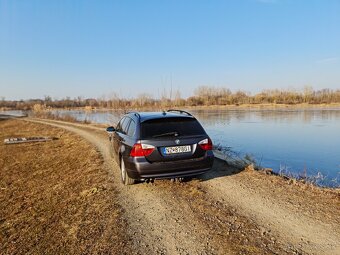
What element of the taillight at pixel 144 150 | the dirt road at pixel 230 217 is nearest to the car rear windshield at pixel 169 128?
the taillight at pixel 144 150

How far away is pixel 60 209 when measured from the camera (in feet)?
20.3

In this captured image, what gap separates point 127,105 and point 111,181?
19.0m

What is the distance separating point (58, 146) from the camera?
16406 mm

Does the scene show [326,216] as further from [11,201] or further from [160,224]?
[11,201]

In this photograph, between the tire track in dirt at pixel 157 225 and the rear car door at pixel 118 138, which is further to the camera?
the rear car door at pixel 118 138

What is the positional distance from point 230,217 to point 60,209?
375 centimetres

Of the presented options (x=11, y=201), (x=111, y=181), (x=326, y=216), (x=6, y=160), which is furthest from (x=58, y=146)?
(x=326, y=216)

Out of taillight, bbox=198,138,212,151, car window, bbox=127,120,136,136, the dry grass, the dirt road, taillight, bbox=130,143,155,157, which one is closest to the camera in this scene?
the dirt road

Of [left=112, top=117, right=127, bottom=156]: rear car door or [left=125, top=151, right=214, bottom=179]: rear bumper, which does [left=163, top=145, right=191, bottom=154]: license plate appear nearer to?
[left=125, top=151, right=214, bottom=179]: rear bumper

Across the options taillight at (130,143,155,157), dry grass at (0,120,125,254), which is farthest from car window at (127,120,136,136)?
dry grass at (0,120,125,254)

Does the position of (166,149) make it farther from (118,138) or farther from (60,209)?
(60,209)

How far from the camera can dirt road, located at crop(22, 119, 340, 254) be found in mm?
3920

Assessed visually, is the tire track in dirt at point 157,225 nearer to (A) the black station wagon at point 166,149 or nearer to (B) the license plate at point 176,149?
(A) the black station wagon at point 166,149

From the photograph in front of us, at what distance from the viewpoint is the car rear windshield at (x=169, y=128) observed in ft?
19.4
